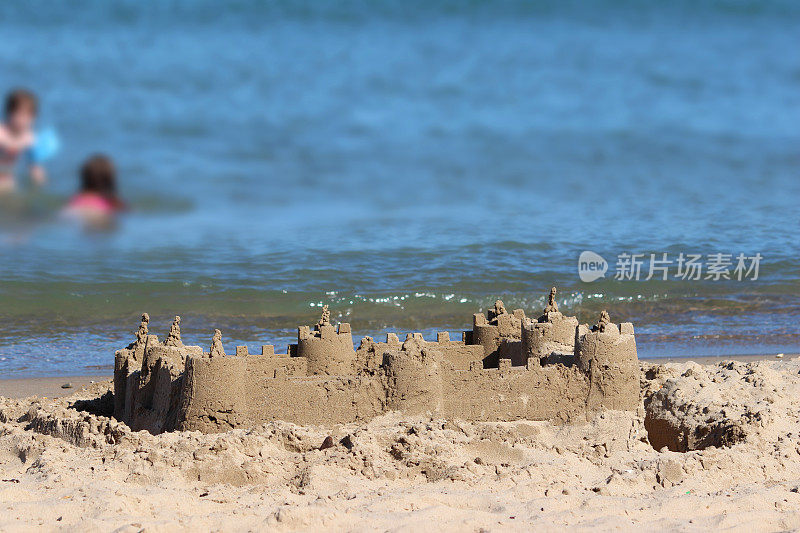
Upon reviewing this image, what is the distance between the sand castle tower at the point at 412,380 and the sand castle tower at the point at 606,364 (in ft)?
7.11

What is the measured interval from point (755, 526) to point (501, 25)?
44468mm

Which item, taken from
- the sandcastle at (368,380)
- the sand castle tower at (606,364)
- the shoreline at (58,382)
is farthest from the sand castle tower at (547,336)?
the shoreline at (58,382)

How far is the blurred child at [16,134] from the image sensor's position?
30.8 ft

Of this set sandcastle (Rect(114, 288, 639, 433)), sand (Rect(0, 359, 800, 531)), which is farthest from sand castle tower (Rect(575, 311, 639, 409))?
sand (Rect(0, 359, 800, 531))

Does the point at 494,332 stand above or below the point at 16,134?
below

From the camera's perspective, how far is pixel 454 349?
1861cm

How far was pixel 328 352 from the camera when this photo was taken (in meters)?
17.7

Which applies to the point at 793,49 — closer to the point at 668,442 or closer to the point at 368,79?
the point at 368,79

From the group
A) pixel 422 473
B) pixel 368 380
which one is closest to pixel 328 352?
pixel 368 380

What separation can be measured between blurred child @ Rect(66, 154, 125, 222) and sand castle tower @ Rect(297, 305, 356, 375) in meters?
6.55

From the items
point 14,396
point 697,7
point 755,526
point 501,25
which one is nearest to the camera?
point 755,526

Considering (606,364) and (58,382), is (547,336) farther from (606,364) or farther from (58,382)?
(58,382)

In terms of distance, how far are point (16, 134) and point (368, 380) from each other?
7.95 m

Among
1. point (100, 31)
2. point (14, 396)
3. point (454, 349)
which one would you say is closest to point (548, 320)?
point (454, 349)
